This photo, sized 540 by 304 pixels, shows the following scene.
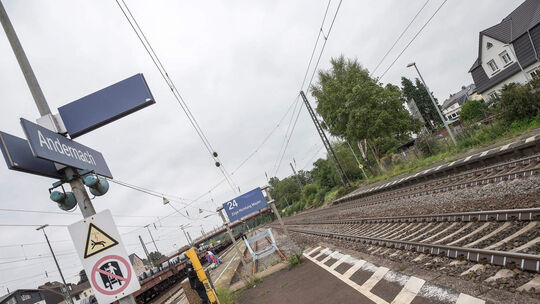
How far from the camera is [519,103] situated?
1798 cm

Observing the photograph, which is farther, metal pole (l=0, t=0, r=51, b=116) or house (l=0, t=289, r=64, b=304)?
house (l=0, t=289, r=64, b=304)

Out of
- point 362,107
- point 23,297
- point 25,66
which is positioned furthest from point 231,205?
point 23,297

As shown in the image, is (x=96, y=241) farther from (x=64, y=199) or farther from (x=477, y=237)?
(x=477, y=237)

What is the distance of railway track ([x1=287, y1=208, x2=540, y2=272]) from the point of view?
4996mm

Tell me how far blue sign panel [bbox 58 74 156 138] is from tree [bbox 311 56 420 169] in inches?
1108

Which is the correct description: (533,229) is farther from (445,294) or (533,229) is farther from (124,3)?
(124,3)

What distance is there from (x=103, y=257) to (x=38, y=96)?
2054 mm

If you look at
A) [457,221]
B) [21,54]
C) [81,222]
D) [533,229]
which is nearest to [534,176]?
[457,221]

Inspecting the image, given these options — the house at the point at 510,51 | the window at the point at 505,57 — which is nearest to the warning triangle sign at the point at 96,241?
the house at the point at 510,51

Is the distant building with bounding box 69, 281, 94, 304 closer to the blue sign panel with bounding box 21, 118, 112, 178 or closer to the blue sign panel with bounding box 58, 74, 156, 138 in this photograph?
the blue sign panel with bounding box 21, 118, 112, 178

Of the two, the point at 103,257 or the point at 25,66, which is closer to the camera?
the point at 103,257

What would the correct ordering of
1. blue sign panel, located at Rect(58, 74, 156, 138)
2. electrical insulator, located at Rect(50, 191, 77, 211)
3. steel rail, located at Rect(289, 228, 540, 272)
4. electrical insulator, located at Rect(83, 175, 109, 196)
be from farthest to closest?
steel rail, located at Rect(289, 228, 540, 272), blue sign panel, located at Rect(58, 74, 156, 138), electrical insulator, located at Rect(83, 175, 109, 196), electrical insulator, located at Rect(50, 191, 77, 211)

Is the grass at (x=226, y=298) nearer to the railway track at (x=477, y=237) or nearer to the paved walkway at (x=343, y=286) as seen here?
the paved walkway at (x=343, y=286)

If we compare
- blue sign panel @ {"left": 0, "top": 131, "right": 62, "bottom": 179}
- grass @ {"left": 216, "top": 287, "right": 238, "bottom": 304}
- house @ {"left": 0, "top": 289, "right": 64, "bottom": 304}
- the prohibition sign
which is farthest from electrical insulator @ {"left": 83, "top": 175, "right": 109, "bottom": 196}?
house @ {"left": 0, "top": 289, "right": 64, "bottom": 304}
